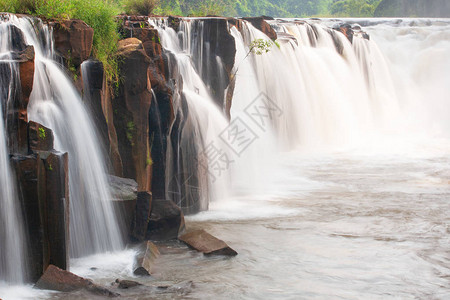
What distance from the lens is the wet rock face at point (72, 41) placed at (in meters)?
9.95

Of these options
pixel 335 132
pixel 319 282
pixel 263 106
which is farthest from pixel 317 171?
pixel 319 282

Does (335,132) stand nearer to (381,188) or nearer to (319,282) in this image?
(381,188)

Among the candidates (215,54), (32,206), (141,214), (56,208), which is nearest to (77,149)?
(141,214)

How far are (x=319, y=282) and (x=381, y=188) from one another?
6826 mm

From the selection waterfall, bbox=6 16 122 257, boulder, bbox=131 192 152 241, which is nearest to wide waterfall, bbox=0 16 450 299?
waterfall, bbox=6 16 122 257

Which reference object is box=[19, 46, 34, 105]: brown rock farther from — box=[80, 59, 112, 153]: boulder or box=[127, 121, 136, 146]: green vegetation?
box=[127, 121, 136, 146]: green vegetation

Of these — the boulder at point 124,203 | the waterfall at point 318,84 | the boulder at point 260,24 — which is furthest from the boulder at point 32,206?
the boulder at point 260,24

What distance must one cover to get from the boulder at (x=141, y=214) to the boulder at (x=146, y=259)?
1.57ft

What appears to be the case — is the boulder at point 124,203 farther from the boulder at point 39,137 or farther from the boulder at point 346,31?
the boulder at point 346,31

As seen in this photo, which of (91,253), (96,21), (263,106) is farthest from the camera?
(263,106)

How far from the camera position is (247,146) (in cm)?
1714

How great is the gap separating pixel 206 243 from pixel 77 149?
7.29 ft

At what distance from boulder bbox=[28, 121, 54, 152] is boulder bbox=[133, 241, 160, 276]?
180 centimetres

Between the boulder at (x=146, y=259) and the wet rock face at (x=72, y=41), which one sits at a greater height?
the wet rock face at (x=72, y=41)
